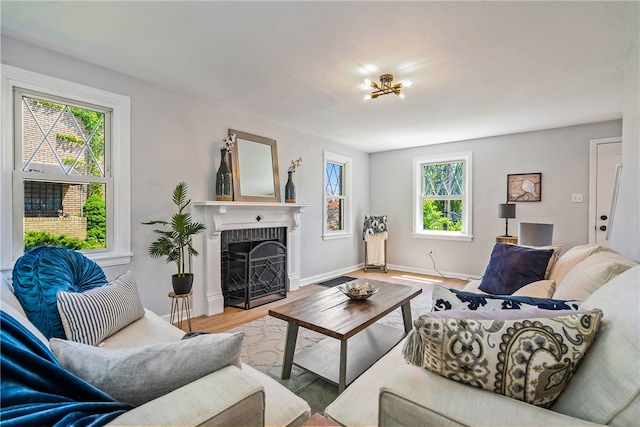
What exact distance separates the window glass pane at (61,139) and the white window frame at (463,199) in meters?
4.54

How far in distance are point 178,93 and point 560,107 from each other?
13.5ft

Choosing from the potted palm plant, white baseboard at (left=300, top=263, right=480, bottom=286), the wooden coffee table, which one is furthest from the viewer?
white baseboard at (left=300, top=263, right=480, bottom=286)

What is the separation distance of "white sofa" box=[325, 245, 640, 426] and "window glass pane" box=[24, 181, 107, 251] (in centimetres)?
254

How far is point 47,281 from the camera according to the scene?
1440 mm

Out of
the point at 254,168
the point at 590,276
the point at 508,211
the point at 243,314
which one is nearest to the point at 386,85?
the point at 254,168

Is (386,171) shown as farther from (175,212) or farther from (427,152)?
(175,212)

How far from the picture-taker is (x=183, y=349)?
0.84 metres

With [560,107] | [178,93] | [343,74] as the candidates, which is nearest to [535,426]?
[343,74]

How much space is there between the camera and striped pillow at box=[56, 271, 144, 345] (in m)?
1.36

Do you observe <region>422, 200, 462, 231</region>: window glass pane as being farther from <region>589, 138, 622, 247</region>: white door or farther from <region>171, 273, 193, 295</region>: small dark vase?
<region>171, 273, 193, 295</region>: small dark vase

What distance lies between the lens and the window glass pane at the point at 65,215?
2.20 metres

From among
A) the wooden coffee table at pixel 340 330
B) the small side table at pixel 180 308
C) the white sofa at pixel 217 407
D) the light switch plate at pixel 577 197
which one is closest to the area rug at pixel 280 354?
the wooden coffee table at pixel 340 330

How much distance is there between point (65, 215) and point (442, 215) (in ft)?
16.5

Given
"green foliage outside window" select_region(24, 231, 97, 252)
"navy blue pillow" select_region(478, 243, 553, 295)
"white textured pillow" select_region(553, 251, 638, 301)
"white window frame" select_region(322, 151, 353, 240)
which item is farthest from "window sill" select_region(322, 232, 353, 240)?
"white textured pillow" select_region(553, 251, 638, 301)
